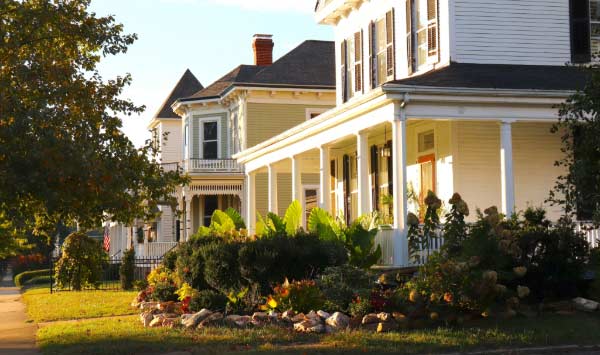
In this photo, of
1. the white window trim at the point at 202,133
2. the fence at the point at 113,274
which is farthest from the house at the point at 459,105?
the white window trim at the point at 202,133

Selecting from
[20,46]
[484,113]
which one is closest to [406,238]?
[484,113]

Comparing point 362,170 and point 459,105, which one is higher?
point 459,105

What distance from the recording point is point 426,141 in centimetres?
2242

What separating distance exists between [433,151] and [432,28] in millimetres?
3129

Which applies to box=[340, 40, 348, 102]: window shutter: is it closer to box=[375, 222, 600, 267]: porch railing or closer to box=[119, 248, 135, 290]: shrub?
box=[375, 222, 600, 267]: porch railing

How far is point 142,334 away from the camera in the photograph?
48.7 feet

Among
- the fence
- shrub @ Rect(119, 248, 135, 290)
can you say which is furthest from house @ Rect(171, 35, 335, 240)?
shrub @ Rect(119, 248, 135, 290)

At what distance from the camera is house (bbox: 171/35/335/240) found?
37.5m

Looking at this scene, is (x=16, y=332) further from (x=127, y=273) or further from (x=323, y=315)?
(x=127, y=273)

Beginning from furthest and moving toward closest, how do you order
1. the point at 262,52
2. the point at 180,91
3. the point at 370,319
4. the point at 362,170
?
1. the point at 180,91
2. the point at 262,52
3. the point at 362,170
4. the point at 370,319

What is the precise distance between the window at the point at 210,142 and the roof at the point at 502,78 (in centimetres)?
2084

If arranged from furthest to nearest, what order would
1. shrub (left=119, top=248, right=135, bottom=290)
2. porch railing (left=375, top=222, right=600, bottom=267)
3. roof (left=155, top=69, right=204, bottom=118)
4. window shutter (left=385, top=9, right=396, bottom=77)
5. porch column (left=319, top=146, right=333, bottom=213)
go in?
roof (left=155, top=69, right=204, bottom=118), shrub (left=119, top=248, right=135, bottom=290), window shutter (left=385, top=9, right=396, bottom=77), porch column (left=319, top=146, right=333, bottom=213), porch railing (left=375, top=222, right=600, bottom=267)

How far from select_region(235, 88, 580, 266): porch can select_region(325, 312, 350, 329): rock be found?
4.22 m

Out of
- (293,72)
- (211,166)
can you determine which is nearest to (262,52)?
(293,72)
